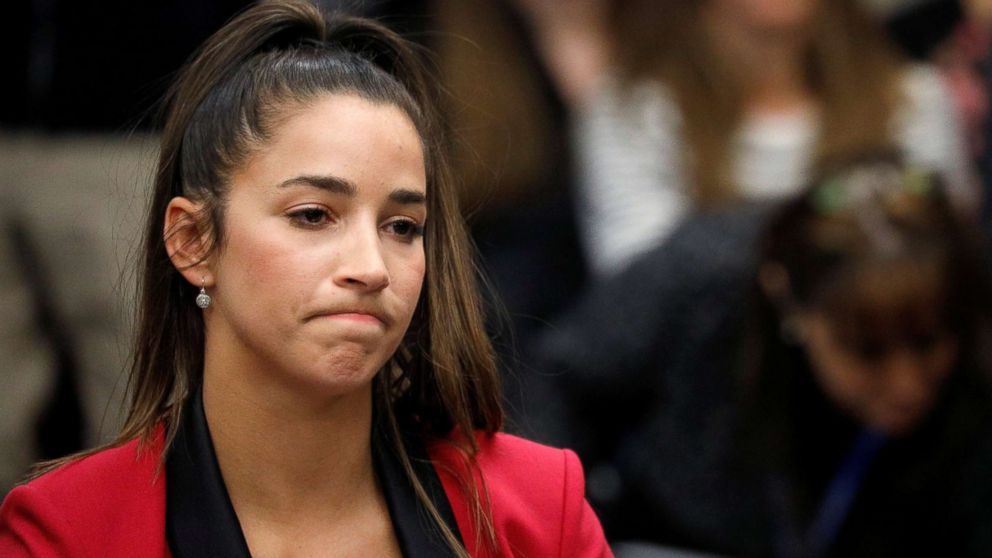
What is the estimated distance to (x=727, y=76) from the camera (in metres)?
4.94

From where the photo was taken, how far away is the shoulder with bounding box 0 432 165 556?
235cm

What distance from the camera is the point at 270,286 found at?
7.66 ft

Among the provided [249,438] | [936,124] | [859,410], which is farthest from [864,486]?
[249,438]

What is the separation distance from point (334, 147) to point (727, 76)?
2770mm

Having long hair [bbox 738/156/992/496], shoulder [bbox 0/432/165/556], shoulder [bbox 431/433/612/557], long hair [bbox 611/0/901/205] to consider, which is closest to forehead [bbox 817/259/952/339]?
long hair [bbox 738/156/992/496]

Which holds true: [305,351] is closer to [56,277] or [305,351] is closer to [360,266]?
[360,266]

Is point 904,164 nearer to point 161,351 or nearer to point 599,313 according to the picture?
point 599,313

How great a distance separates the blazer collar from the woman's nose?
0.36m

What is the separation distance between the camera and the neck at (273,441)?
8.11ft

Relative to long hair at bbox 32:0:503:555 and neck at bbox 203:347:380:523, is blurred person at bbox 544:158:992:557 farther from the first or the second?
neck at bbox 203:347:380:523

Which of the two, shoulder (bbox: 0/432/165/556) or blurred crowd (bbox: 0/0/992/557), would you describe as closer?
shoulder (bbox: 0/432/165/556)

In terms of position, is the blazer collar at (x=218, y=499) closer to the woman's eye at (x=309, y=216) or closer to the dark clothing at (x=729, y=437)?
the woman's eye at (x=309, y=216)

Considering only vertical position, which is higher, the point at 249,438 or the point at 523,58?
the point at 523,58

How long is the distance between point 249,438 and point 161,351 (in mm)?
201
